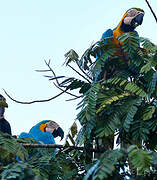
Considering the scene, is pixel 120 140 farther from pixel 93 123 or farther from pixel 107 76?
pixel 107 76

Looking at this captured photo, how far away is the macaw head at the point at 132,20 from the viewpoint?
303 cm

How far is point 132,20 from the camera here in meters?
3.05

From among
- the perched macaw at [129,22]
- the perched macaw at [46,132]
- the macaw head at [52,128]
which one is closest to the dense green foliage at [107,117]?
the perched macaw at [129,22]

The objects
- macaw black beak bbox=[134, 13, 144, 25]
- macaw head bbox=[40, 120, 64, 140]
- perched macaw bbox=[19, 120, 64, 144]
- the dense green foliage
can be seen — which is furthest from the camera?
macaw head bbox=[40, 120, 64, 140]

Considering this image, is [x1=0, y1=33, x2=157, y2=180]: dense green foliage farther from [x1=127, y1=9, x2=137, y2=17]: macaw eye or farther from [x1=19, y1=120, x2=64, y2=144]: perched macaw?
[x1=19, y1=120, x2=64, y2=144]: perched macaw

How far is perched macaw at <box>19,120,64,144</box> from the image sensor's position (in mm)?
3689

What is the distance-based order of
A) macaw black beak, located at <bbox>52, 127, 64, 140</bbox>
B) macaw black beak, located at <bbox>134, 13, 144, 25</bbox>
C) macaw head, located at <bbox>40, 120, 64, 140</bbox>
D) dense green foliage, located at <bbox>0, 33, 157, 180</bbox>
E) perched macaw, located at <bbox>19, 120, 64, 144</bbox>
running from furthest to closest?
macaw black beak, located at <bbox>52, 127, 64, 140</bbox>
macaw head, located at <bbox>40, 120, 64, 140</bbox>
perched macaw, located at <bbox>19, 120, 64, 144</bbox>
macaw black beak, located at <bbox>134, 13, 144, 25</bbox>
dense green foliage, located at <bbox>0, 33, 157, 180</bbox>

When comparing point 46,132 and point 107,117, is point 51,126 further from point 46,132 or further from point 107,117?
point 107,117

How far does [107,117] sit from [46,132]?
6.44 ft

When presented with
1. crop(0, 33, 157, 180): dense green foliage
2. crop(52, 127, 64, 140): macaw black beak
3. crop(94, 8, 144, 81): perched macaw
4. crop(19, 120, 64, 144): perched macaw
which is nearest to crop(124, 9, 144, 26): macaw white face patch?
crop(94, 8, 144, 81): perched macaw

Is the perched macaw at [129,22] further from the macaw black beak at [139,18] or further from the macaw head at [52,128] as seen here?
the macaw head at [52,128]

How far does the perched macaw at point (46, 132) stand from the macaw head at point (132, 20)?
1.41 metres

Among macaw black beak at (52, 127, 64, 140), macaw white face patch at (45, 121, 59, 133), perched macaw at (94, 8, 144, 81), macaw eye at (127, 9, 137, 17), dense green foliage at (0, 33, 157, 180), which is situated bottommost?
macaw black beak at (52, 127, 64, 140)

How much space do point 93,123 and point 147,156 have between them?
63 centimetres
